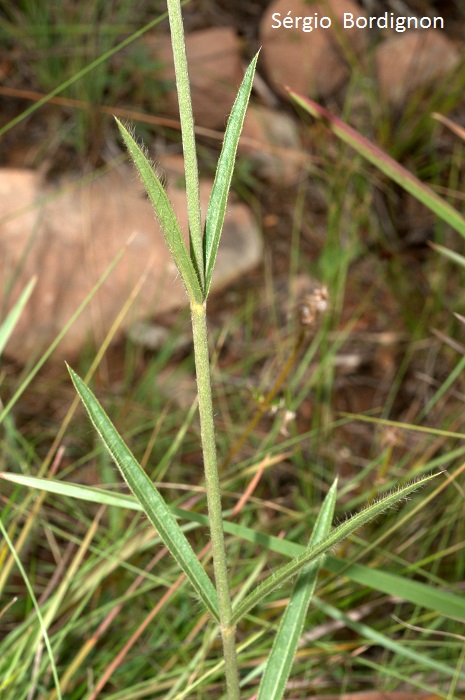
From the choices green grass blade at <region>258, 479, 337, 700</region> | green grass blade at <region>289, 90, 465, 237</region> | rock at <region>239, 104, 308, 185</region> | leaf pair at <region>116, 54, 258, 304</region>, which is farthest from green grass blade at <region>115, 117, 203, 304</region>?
rock at <region>239, 104, 308, 185</region>

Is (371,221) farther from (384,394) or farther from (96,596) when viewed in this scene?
(96,596)

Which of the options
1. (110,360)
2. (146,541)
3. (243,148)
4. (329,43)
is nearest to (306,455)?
(110,360)

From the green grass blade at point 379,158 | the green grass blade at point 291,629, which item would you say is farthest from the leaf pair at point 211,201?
the green grass blade at point 379,158

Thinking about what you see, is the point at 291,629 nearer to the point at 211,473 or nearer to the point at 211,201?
the point at 211,473

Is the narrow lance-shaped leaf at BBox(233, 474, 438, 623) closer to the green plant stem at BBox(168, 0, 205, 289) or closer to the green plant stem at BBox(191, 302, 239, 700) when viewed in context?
the green plant stem at BBox(191, 302, 239, 700)

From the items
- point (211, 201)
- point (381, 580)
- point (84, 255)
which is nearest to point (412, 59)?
point (84, 255)

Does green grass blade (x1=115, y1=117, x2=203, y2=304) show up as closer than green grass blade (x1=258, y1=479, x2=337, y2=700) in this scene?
Yes
